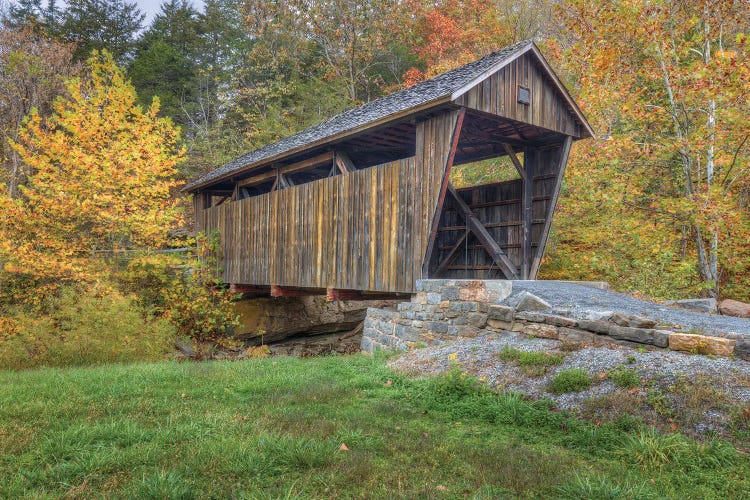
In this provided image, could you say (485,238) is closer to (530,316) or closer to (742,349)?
(530,316)

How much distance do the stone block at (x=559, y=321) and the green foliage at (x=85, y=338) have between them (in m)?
6.60

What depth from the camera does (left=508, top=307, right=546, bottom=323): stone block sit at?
18.5 feet

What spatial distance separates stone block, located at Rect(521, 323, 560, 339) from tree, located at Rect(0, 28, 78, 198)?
44.2 feet

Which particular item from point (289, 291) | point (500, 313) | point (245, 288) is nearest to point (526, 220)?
point (500, 313)

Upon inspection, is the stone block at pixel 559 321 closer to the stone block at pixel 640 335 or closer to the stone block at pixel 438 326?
the stone block at pixel 640 335

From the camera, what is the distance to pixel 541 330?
220 inches

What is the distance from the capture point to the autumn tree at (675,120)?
9305mm

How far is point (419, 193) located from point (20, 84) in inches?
481

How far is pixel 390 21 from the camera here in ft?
68.9

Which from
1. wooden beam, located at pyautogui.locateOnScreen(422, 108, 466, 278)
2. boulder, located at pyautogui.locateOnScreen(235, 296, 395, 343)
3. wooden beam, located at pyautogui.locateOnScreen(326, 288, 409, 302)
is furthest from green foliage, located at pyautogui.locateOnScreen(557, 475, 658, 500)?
boulder, located at pyautogui.locateOnScreen(235, 296, 395, 343)

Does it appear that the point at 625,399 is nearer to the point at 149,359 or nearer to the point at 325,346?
the point at 149,359

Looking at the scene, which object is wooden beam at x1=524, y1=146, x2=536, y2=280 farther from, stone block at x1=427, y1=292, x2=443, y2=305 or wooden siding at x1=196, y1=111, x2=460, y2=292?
stone block at x1=427, y1=292, x2=443, y2=305

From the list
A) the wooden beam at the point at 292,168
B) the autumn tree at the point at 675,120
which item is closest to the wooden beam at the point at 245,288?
the wooden beam at the point at 292,168

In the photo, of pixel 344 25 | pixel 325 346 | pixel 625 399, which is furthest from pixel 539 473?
pixel 344 25
